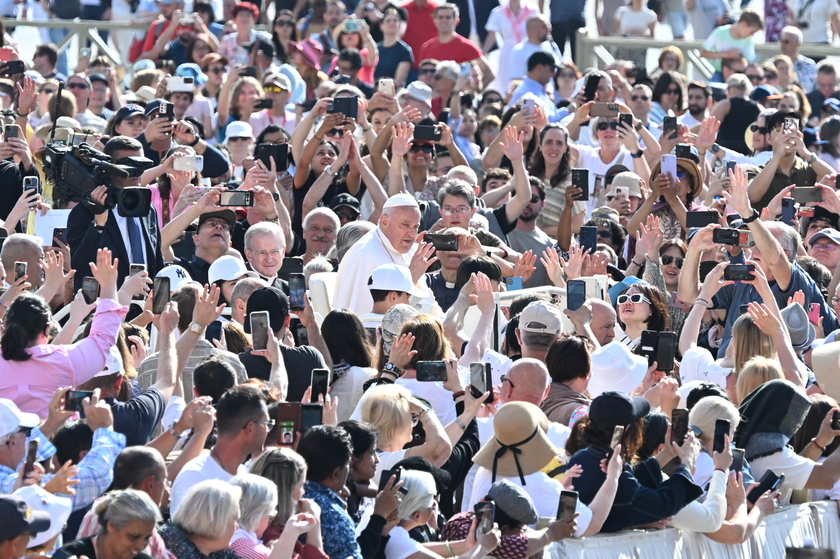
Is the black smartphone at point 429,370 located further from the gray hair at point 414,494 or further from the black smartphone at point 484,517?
the black smartphone at point 484,517

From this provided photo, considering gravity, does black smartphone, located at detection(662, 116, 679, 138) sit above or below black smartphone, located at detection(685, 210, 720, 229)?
below

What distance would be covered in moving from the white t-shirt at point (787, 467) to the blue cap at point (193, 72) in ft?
28.9

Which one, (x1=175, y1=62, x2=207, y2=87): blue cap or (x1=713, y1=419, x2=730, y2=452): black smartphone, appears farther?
(x1=175, y1=62, x2=207, y2=87): blue cap

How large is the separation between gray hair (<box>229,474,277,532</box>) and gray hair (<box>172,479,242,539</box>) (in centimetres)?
11

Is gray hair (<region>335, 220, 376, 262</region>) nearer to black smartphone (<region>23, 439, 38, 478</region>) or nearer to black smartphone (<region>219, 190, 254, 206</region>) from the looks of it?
black smartphone (<region>219, 190, 254, 206</region>)

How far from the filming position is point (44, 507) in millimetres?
5008

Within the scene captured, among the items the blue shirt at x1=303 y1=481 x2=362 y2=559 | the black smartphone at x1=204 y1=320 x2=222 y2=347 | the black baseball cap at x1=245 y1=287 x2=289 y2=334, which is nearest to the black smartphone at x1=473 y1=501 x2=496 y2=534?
the blue shirt at x1=303 y1=481 x2=362 y2=559

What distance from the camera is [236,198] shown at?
927cm

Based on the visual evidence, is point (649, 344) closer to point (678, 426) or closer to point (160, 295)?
point (678, 426)

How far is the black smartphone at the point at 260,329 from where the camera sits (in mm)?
7051

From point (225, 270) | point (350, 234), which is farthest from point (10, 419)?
point (350, 234)

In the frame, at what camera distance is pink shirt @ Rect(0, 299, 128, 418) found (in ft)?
21.2

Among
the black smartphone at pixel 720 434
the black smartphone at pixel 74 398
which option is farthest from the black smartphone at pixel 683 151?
the black smartphone at pixel 74 398

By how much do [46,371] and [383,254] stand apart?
9.70 ft
